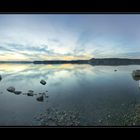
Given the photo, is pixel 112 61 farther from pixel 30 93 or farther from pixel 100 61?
pixel 30 93

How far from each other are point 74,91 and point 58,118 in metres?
0.55

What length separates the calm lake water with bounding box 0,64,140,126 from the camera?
238 centimetres

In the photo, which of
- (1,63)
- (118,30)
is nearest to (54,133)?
(1,63)

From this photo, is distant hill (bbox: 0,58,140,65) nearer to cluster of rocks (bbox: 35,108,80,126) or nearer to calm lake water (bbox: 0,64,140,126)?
calm lake water (bbox: 0,64,140,126)

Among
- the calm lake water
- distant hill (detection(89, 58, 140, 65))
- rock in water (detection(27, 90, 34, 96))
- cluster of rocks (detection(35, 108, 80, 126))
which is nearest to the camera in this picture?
cluster of rocks (detection(35, 108, 80, 126))

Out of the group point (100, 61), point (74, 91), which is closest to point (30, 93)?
point (74, 91)

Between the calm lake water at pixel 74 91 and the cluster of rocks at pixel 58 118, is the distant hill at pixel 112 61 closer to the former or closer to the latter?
the calm lake water at pixel 74 91

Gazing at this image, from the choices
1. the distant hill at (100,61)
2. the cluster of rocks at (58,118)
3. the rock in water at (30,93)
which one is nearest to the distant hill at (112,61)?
the distant hill at (100,61)

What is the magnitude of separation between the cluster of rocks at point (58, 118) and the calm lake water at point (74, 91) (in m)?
0.08

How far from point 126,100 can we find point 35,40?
1.40 metres

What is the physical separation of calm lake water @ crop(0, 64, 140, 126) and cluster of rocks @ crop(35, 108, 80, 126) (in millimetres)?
76

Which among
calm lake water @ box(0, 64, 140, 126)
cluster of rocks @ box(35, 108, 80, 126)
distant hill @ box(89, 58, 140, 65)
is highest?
distant hill @ box(89, 58, 140, 65)

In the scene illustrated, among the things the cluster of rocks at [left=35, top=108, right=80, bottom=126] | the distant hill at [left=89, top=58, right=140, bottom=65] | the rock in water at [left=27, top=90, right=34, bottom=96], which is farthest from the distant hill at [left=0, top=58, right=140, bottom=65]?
the rock in water at [left=27, top=90, right=34, bottom=96]

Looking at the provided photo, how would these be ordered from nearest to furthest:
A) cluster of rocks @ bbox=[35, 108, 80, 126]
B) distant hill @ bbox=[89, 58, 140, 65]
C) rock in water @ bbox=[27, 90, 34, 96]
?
cluster of rocks @ bbox=[35, 108, 80, 126] < distant hill @ bbox=[89, 58, 140, 65] < rock in water @ bbox=[27, 90, 34, 96]
